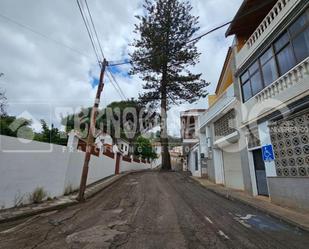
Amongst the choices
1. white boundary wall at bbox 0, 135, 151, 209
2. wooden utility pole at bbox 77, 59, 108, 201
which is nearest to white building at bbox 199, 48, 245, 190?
wooden utility pole at bbox 77, 59, 108, 201

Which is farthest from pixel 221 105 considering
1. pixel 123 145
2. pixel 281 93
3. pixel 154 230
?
pixel 123 145

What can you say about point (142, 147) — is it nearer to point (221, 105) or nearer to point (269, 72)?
point (221, 105)

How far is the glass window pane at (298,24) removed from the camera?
611 centimetres

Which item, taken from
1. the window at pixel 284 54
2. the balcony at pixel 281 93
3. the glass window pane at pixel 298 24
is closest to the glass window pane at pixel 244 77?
the balcony at pixel 281 93

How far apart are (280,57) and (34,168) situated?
32.3ft

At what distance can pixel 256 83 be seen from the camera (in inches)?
351

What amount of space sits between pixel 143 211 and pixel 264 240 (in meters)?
3.51

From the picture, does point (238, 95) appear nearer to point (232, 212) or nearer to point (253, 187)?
point (253, 187)

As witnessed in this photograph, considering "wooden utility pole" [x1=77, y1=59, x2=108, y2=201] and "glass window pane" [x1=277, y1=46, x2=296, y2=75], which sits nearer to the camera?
"glass window pane" [x1=277, y1=46, x2=296, y2=75]

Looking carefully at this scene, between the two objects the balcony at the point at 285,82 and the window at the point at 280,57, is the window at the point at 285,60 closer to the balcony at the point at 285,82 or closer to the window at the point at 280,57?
the window at the point at 280,57

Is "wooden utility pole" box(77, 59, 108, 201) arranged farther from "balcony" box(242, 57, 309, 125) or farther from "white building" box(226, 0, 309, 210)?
"balcony" box(242, 57, 309, 125)

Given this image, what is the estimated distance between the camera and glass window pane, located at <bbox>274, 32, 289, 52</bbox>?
6.89 meters

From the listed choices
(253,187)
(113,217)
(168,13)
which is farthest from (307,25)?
(168,13)

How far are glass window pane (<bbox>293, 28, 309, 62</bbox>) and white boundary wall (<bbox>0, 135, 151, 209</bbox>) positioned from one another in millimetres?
9348
